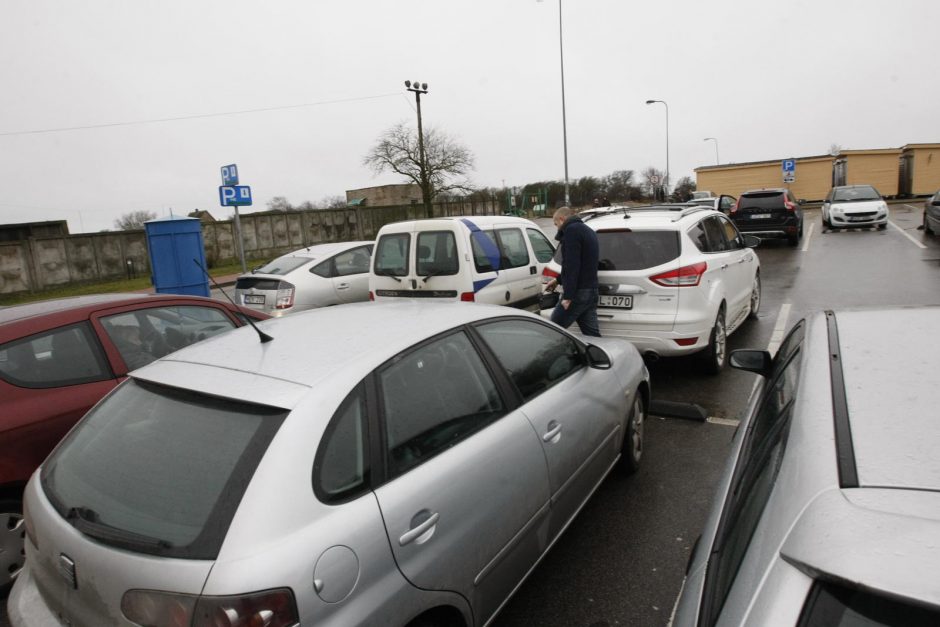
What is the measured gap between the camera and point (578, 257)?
5.32 m

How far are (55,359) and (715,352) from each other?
219 inches

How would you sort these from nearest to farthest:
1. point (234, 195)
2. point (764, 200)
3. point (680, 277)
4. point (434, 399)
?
point (434, 399) → point (680, 277) → point (234, 195) → point (764, 200)

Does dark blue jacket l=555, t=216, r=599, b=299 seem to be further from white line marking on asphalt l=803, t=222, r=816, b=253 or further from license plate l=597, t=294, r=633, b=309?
white line marking on asphalt l=803, t=222, r=816, b=253

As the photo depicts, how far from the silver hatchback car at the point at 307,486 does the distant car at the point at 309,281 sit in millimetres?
5832

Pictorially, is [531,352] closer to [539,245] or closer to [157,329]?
[157,329]

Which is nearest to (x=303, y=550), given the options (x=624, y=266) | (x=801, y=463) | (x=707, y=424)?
(x=801, y=463)

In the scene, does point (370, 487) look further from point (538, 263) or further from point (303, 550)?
point (538, 263)

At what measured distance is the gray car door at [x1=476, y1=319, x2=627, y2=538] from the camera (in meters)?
2.69

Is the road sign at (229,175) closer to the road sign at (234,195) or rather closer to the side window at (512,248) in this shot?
the road sign at (234,195)

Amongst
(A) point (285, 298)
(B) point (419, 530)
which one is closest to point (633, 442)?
(B) point (419, 530)

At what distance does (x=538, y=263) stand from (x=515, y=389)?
5906 mm

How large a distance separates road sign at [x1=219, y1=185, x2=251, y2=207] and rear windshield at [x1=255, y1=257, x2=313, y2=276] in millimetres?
4866

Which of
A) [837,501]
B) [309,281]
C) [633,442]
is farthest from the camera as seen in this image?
[309,281]

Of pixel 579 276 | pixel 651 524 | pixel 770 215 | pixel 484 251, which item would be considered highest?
pixel 770 215
